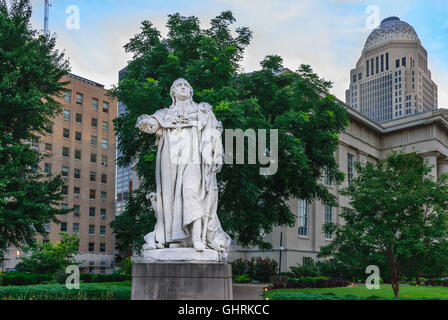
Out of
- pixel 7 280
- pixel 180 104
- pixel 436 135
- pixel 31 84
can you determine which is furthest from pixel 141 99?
pixel 436 135

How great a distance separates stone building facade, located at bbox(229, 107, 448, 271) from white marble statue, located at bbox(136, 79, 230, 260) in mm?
31233

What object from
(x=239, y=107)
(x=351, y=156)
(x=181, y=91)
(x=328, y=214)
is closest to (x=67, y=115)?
(x=351, y=156)

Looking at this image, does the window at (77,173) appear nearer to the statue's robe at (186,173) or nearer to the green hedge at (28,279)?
the green hedge at (28,279)

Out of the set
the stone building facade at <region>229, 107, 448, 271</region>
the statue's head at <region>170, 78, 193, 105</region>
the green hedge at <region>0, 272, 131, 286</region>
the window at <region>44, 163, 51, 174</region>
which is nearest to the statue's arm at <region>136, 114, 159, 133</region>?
the statue's head at <region>170, 78, 193, 105</region>

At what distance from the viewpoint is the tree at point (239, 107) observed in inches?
846

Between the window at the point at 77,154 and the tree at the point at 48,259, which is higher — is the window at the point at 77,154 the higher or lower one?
the higher one

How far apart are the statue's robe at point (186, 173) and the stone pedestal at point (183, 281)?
594 mm

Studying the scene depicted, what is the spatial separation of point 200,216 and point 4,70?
57.7 ft

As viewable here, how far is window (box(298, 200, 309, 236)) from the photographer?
45.0 m

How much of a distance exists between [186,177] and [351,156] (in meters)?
46.4

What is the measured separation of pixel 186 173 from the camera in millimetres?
9016

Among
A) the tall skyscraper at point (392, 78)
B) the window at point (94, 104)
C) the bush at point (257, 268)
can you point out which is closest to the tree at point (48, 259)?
the bush at point (257, 268)

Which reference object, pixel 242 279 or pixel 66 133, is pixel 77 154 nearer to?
pixel 66 133
